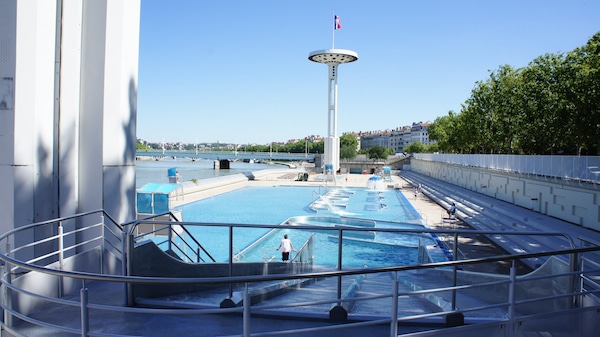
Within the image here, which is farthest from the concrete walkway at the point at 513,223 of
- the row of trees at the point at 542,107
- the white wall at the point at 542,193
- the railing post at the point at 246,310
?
the railing post at the point at 246,310

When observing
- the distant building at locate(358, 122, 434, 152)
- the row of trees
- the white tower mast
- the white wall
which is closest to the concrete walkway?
the white wall

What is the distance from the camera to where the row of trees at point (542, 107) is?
59.4 feet

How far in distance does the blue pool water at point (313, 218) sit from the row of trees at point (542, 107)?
28.0ft

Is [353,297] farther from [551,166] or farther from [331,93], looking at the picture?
[331,93]

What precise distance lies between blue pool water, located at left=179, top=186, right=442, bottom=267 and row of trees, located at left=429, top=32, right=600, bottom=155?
8.54 m

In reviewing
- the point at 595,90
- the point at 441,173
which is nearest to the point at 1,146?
the point at 595,90

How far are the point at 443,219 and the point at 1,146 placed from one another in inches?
805

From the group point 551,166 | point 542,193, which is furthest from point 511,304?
point 542,193

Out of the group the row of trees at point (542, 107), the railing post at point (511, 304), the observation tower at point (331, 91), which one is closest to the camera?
the railing post at point (511, 304)

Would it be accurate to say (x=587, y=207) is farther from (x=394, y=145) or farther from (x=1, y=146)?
(x=394, y=145)

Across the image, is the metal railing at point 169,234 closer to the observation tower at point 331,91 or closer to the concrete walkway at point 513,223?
the concrete walkway at point 513,223

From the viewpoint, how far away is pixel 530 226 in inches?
673

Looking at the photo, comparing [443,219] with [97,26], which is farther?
[443,219]

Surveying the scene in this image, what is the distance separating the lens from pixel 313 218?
23219 millimetres
